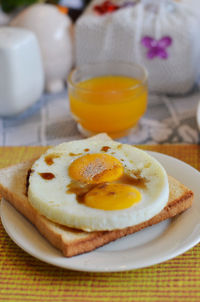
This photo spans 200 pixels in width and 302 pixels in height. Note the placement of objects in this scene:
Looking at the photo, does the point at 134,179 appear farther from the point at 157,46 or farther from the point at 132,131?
the point at 157,46

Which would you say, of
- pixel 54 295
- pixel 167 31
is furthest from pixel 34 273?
pixel 167 31

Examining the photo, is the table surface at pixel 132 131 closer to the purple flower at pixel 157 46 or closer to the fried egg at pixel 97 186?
the purple flower at pixel 157 46

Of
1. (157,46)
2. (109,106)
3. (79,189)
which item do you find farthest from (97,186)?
(157,46)

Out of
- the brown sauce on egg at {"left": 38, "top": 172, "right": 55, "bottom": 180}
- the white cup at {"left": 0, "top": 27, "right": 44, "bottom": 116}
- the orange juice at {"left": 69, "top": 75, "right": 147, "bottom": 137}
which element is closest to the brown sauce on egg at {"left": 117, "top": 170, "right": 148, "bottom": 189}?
the brown sauce on egg at {"left": 38, "top": 172, "right": 55, "bottom": 180}

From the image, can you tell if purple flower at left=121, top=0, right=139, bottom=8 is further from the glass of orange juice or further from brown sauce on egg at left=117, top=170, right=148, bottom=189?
brown sauce on egg at left=117, top=170, right=148, bottom=189

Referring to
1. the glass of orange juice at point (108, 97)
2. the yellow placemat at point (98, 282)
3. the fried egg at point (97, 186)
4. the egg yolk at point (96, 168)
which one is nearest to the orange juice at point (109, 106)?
the glass of orange juice at point (108, 97)

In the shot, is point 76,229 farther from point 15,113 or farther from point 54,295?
point 15,113
